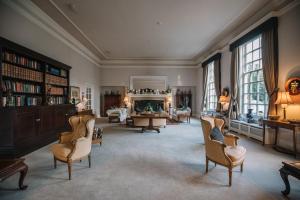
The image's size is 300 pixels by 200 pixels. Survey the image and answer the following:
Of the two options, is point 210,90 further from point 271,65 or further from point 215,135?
point 215,135

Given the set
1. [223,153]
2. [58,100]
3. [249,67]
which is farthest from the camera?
[249,67]

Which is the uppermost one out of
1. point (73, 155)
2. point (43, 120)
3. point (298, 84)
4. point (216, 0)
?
point (216, 0)

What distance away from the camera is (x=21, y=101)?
14.6ft

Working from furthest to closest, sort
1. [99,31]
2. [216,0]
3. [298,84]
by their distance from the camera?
1. [99,31]
2. [216,0]
3. [298,84]

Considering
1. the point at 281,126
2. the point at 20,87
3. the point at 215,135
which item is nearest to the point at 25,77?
the point at 20,87

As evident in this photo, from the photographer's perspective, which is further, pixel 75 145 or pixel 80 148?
pixel 80 148

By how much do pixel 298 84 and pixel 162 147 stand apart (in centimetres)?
389

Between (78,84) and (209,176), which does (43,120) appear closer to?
(78,84)

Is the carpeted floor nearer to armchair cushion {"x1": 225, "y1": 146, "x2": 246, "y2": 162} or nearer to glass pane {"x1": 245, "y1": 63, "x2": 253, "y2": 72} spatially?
armchair cushion {"x1": 225, "y1": 146, "x2": 246, "y2": 162}

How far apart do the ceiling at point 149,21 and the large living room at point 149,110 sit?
48mm

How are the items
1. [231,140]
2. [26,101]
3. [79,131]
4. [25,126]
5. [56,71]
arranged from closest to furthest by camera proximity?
1. [231,140]
2. [79,131]
3. [25,126]
4. [26,101]
5. [56,71]

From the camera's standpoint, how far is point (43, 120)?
4961mm

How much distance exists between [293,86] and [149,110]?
576cm

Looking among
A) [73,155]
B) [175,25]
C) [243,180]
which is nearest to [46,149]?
[73,155]
